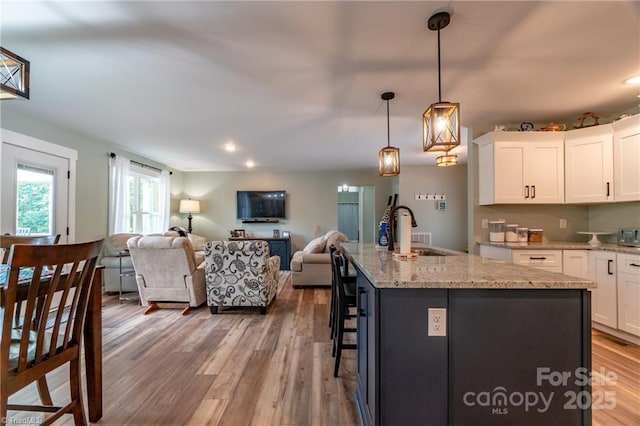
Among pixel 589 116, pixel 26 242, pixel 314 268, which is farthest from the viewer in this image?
pixel 314 268

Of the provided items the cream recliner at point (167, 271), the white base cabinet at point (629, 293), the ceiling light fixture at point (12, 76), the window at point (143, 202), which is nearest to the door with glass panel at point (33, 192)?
the cream recliner at point (167, 271)

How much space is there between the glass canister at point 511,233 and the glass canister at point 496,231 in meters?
0.05

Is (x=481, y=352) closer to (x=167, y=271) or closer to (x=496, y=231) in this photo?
(x=496, y=231)

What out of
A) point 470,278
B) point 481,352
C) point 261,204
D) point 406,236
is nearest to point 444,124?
point 406,236

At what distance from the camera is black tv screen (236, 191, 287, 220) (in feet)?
23.2

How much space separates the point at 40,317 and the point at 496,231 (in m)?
4.25

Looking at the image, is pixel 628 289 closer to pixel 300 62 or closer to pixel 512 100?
pixel 512 100

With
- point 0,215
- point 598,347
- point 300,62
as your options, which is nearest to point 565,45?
point 300,62

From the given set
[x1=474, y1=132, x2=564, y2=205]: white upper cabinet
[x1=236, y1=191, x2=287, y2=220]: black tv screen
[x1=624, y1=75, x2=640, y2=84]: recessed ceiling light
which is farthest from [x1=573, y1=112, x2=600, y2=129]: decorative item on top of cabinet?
[x1=236, y1=191, x2=287, y2=220]: black tv screen

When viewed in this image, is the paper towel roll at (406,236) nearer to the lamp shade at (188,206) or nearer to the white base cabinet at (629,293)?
the white base cabinet at (629,293)

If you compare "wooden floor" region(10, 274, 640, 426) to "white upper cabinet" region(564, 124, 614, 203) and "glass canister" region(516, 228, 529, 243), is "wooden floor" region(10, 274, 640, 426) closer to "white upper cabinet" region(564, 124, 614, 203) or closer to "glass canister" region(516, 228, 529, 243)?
"glass canister" region(516, 228, 529, 243)

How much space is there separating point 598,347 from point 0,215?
6.26 metres

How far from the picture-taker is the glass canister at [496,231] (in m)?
3.51

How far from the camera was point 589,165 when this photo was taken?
319 centimetres
